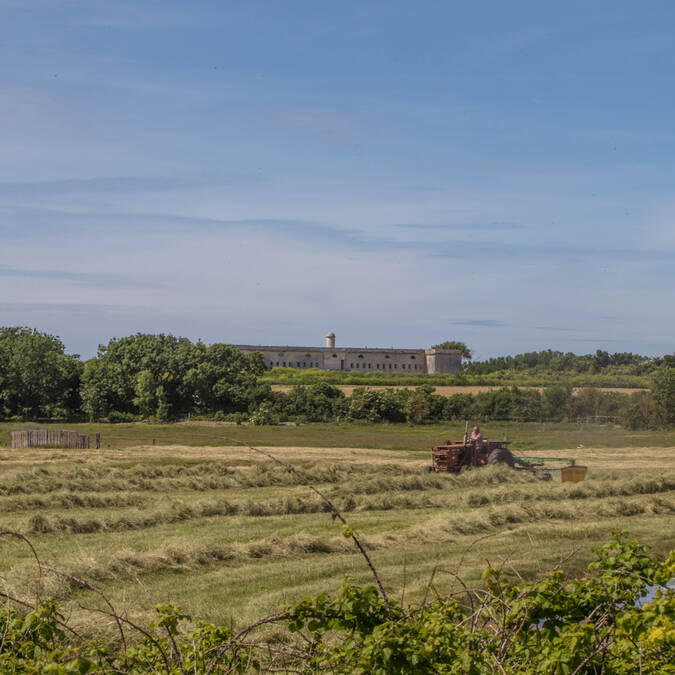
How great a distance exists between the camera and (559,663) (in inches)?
176

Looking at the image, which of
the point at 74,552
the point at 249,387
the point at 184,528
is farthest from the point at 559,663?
the point at 249,387

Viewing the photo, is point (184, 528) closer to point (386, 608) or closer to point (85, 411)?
point (386, 608)

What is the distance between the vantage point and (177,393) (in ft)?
241

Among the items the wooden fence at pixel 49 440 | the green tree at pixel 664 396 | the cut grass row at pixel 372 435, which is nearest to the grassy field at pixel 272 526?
the wooden fence at pixel 49 440

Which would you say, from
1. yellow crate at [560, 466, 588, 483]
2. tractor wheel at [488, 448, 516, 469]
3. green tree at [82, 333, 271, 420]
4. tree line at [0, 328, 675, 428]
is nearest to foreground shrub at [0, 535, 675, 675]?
yellow crate at [560, 466, 588, 483]

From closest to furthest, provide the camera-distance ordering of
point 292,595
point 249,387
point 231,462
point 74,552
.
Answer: point 292,595
point 74,552
point 231,462
point 249,387

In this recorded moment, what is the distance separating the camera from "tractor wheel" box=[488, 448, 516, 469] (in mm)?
27938

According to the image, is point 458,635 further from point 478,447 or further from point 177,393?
point 177,393

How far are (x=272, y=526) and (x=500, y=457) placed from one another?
12479 millimetres

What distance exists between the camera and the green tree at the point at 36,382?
2847 inches

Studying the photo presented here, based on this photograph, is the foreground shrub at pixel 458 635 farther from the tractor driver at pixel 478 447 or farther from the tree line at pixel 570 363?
the tree line at pixel 570 363

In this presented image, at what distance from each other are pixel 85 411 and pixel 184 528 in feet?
189

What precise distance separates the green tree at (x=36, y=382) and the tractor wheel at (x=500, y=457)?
174 feet

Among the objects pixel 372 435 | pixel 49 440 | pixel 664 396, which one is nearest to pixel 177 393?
pixel 372 435
